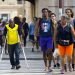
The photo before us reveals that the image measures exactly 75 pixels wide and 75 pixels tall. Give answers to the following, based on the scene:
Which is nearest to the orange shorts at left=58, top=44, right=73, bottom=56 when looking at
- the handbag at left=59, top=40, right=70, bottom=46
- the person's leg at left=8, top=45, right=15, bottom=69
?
the handbag at left=59, top=40, right=70, bottom=46

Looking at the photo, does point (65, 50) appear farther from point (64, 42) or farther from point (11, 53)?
point (11, 53)

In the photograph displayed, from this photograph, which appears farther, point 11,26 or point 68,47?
point 11,26

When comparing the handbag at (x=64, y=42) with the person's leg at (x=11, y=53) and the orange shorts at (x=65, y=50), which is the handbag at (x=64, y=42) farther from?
the person's leg at (x=11, y=53)

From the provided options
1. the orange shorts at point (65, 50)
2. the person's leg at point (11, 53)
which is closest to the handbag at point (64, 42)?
the orange shorts at point (65, 50)

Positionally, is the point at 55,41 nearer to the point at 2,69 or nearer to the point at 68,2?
the point at 2,69

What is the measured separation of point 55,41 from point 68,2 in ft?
57.2

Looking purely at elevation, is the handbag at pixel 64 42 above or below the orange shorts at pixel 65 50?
above

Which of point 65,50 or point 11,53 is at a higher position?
point 65,50

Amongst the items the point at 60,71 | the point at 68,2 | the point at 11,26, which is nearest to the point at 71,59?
the point at 60,71

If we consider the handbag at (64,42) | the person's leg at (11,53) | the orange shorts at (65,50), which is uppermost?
the handbag at (64,42)

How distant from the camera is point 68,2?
32.5 m

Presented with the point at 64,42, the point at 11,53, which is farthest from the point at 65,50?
the point at 11,53

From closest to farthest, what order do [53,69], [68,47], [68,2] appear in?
1. [68,47]
2. [53,69]
3. [68,2]

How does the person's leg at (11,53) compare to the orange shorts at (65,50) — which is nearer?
the orange shorts at (65,50)
